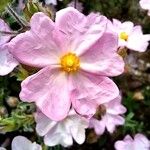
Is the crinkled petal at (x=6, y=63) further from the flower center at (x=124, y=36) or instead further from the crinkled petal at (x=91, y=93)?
the flower center at (x=124, y=36)

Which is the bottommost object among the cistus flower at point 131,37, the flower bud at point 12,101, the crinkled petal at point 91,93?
the flower bud at point 12,101

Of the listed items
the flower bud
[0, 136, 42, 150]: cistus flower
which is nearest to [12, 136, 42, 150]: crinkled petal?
[0, 136, 42, 150]: cistus flower

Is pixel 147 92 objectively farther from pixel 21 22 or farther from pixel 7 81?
pixel 21 22

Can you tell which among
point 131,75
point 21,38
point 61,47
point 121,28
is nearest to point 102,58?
point 61,47

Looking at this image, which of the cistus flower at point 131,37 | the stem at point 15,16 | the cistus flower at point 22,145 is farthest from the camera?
the cistus flower at point 131,37

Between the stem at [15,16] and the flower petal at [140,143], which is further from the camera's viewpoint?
the flower petal at [140,143]

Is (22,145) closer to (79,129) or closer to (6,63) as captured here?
(79,129)

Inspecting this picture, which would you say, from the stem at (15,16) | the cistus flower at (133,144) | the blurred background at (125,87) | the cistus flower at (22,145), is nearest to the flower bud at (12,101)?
the blurred background at (125,87)

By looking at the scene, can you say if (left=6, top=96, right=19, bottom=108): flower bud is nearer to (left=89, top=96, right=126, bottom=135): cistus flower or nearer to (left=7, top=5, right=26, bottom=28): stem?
(left=89, top=96, right=126, bottom=135): cistus flower

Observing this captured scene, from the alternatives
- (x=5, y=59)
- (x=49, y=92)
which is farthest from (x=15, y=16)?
(x=49, y=92)
